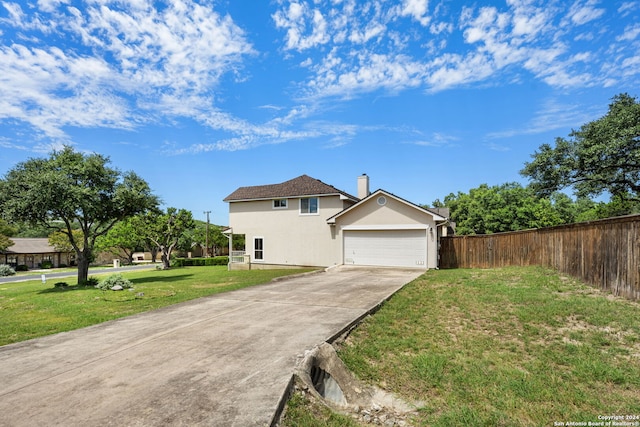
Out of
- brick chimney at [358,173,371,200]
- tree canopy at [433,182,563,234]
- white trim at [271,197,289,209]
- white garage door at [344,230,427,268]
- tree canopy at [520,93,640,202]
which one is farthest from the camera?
tree canopy at [433,182,563,234]

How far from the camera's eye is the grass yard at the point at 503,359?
160 inches

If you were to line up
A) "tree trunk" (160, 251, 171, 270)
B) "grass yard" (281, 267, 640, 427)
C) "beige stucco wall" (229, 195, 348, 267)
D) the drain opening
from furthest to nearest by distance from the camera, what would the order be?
"tree trunk" (160, 251, 171, 270) < "beige stucco wall" (229, 195, 348, 267) < the drain opening < "grass yard" (281, 267, 640, 427)

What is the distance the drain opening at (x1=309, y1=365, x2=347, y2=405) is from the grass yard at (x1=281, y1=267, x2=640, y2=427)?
21.3 inches

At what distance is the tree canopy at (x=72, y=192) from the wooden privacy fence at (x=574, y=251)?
18350mm

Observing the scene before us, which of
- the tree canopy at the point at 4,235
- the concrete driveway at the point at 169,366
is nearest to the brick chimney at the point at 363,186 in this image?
the concrete driveway at the point at 169,366

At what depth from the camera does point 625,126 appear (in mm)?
19609

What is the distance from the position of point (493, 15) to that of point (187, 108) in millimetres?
15275

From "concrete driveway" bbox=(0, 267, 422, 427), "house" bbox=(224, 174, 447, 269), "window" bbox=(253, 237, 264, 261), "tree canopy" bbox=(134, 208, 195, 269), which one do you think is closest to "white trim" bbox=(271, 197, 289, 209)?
"house" bbox=(224, 174, 447, 269)

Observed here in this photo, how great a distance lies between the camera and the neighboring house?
41.6 m

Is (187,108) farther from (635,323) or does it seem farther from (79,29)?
(635,323)

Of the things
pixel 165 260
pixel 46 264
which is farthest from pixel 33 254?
pixel 165 260

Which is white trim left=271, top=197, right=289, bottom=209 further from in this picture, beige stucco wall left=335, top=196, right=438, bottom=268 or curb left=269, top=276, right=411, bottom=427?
curb left=269, top=276, right=411, bottom=427

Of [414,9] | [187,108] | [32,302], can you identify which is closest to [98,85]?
[187,108]

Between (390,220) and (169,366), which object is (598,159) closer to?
(390,220)
